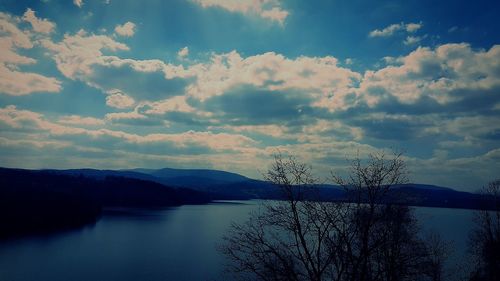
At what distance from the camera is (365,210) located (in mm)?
10945

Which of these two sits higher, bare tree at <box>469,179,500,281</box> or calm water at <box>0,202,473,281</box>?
bare tree at <box>469,179,500,281</box>

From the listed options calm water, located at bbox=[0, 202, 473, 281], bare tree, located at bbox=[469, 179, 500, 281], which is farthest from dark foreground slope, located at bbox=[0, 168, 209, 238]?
bare tree, located at bbox=[469, 179, 500, 281]

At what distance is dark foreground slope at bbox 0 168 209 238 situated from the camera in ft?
273

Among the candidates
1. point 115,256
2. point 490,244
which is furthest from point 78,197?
point 490,244

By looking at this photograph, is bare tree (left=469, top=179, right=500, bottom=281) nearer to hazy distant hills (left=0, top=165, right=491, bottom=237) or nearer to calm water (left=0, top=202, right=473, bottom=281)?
hazy distant hills (left=0, top=165, right=491, bottom=237)

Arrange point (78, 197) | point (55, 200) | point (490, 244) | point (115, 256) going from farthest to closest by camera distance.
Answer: point (78, 197), point (55, 200), point (115, 256), point (490, 244)

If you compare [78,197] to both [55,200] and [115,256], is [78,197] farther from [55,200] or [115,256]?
[115,256]

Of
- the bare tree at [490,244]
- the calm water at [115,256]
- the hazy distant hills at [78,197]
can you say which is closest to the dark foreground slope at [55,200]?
the hazy distant hills at [78,197]

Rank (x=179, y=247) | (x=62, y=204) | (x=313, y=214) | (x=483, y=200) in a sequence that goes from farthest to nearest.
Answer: (x=62, y=204)
(x=179, y=247)
(x=483, y=200)
(x=313, y=214)

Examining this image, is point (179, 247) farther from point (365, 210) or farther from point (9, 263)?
point (365, 210)

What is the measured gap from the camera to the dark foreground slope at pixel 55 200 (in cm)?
8306

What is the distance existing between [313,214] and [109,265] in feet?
143

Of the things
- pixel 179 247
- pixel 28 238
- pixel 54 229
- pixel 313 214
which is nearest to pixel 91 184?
pixel 54 229

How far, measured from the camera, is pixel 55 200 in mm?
98750
